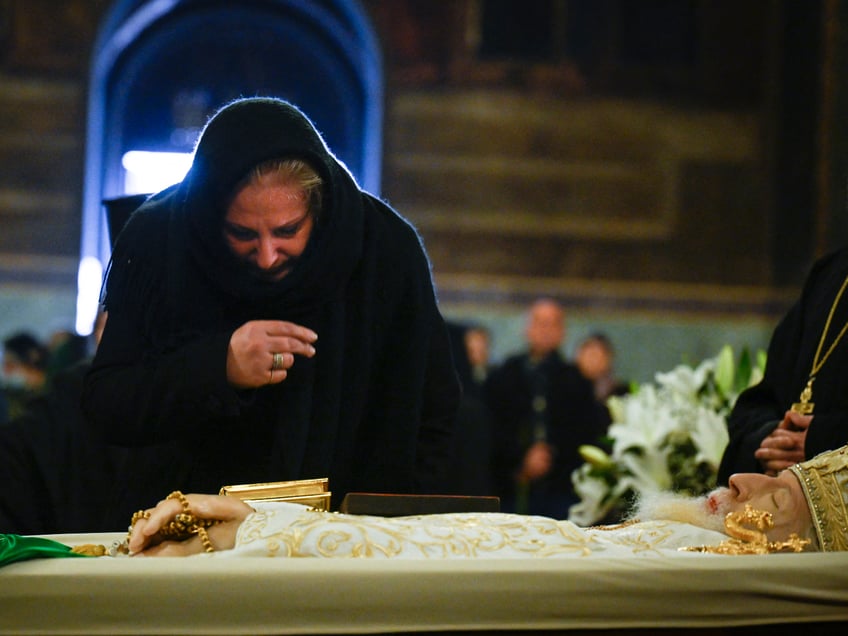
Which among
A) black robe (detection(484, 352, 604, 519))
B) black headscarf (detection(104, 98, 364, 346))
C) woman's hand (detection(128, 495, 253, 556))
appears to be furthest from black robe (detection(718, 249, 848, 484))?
black robe (detection(484, 352, 604, 519))

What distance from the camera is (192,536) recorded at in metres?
2.29

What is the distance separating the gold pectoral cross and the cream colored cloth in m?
0.99

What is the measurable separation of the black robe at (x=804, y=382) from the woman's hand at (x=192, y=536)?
1554mm

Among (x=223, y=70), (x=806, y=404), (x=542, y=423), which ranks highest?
(x=223, y=70)

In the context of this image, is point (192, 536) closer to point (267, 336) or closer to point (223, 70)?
point (267, 336)

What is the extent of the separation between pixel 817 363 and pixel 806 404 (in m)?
0.18

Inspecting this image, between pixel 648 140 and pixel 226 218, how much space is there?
11.7 m

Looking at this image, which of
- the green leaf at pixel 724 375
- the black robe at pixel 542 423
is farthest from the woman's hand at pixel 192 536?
the black robe at pixel 542 423

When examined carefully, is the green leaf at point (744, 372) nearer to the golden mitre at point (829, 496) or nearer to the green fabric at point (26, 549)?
the golden mitre at point (829, 496)

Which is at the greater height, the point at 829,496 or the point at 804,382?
the point at 804,382

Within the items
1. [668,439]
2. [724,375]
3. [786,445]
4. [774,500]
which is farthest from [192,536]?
[724,375]

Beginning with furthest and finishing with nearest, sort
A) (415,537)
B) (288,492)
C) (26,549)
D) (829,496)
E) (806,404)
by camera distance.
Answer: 1. (806,404)
2. (829,496)
3. (288,492)
4. (415,537)
5. (26,549)

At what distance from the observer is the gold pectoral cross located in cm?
331

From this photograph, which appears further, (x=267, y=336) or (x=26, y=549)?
(x=267, y=336)
